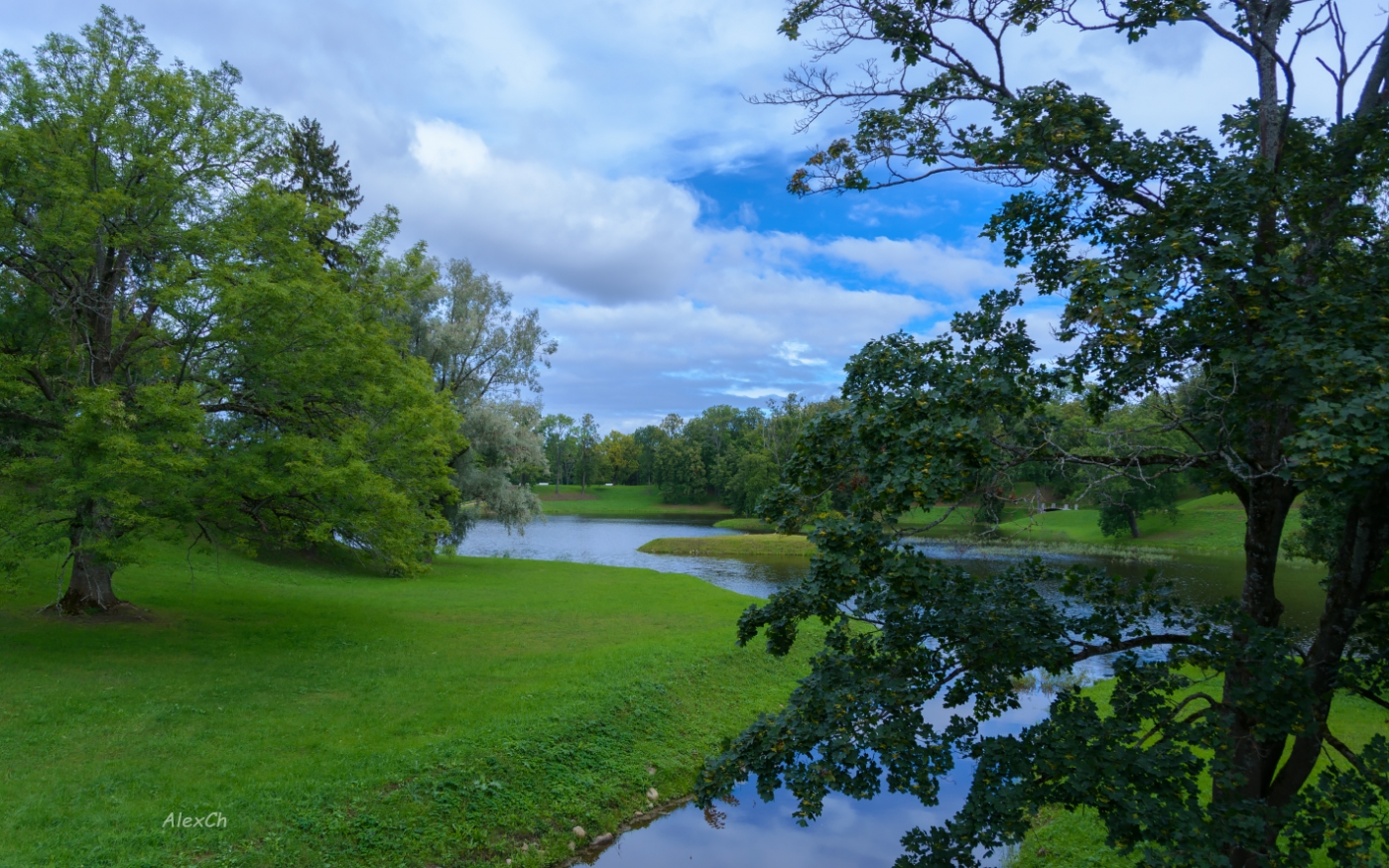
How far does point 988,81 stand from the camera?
6969 millimetres

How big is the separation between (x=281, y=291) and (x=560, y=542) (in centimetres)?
3792

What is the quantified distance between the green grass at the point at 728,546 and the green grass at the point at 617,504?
123 feet

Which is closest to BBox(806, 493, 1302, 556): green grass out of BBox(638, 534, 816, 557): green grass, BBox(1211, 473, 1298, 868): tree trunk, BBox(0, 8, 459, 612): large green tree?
BBox(638, 534, 816, 557): green grass

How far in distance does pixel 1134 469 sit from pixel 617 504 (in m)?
93.9

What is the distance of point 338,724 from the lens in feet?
36.7

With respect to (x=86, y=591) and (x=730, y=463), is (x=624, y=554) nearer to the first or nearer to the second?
(x=86, y=591)

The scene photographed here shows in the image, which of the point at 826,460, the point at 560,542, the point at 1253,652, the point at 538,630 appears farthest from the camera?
the point at 560,542

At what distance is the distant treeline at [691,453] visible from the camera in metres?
80.4

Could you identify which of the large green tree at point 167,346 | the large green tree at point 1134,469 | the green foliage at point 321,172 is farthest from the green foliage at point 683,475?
the large green tree at point 1134,469

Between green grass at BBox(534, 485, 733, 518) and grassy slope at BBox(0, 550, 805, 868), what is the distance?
6775cm

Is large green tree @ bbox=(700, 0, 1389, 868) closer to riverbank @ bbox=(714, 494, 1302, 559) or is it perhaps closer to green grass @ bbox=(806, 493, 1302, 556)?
riverbank @ bbox=(714, 494, 1302, 559)

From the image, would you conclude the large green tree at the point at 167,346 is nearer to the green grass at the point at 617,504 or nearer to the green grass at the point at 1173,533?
the green grass at the point at 1173,533

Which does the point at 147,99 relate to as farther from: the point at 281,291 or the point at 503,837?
the point at 503,837

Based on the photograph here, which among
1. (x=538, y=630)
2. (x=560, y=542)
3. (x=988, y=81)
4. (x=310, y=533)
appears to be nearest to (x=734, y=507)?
(x=560, y=542)
